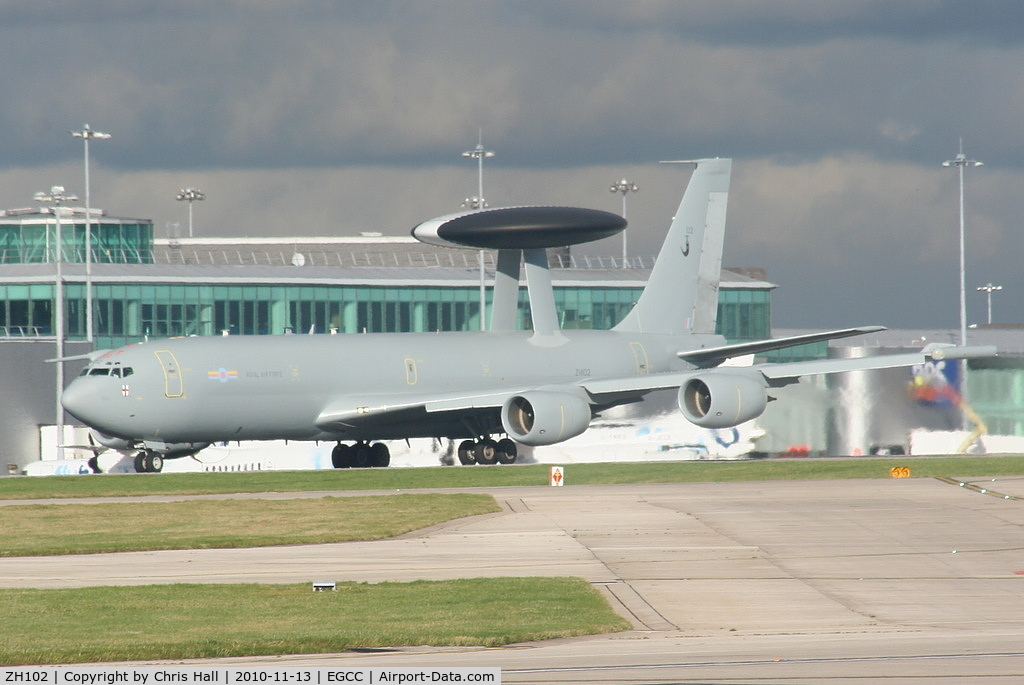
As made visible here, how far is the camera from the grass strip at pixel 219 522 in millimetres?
25750

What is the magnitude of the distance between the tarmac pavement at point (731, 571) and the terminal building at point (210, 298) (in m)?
37.6

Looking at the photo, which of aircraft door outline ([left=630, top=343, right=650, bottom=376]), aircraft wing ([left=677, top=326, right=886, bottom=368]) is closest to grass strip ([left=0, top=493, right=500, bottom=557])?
aircraft wing ([left=677, top=326, right=886, bottom=368])

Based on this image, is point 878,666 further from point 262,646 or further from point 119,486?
point 119,486

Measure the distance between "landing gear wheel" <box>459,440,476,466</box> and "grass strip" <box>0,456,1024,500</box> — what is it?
5879 millimetres

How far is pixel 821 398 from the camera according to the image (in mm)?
48812

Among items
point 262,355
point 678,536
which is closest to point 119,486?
point 262,355

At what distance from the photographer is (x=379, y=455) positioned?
48.0 meters

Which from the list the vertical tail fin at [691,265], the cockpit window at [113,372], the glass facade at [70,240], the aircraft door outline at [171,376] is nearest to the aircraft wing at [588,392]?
the aircraft door outline at [171,376]

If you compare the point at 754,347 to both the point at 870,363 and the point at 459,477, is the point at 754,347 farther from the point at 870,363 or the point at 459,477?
the point at 459,477

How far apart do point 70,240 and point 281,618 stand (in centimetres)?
7724

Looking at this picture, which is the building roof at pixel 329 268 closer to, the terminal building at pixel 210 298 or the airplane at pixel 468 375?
the terminal building at pixel 210 298

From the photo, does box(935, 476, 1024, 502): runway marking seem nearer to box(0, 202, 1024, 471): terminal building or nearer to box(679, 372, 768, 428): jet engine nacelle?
box(679, 372, 768, 428): jet engine nacelle

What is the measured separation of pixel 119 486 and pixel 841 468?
60.3 ft
